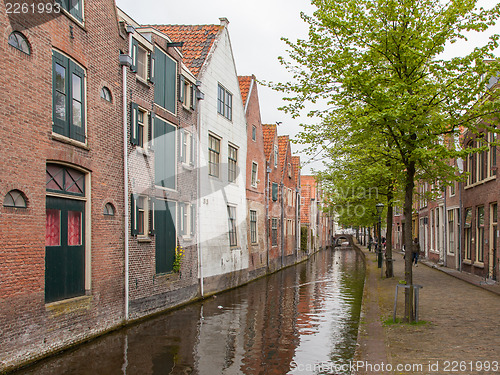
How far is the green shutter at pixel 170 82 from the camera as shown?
16.0 meters

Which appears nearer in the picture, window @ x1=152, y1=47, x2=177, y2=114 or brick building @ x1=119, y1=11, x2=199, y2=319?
brick building @ x1=119, y1=11, x2=199, y2=319

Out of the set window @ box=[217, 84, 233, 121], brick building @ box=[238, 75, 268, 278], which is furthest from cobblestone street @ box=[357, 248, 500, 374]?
brick building @ box=[238, 75, 268, 278]

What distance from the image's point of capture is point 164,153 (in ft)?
51.8

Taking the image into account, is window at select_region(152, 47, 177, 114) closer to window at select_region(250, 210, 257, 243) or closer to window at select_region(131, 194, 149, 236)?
window at select_region(131, 194, 149, 236)

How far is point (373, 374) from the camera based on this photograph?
7.20 metres

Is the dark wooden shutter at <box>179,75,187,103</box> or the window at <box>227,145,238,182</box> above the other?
the dark wooden shutter at <box>179,75,187,103</box>

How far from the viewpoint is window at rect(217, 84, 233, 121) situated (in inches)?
846

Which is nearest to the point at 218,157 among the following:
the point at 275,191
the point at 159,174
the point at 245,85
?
the point at 159,174

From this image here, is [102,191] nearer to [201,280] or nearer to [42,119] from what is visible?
[42,119]

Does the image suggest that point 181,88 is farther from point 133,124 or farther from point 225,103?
point 225,103

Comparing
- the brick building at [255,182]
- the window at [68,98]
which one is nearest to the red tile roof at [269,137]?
the brick building at [255,182]

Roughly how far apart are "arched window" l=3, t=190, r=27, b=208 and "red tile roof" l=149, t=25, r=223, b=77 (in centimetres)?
1116

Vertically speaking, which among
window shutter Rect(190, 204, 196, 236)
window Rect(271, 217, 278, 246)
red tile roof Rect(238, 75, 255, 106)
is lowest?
window Rect(271, 217, 278, 246)

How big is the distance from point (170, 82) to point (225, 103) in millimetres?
6078
